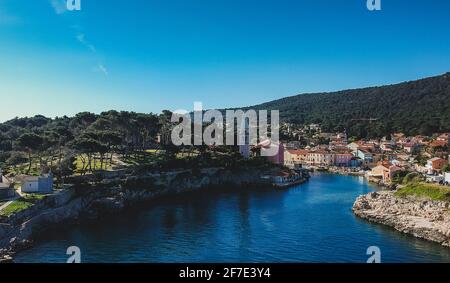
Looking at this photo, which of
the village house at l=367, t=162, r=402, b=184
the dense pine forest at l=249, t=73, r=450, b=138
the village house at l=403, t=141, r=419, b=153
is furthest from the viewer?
the dense pine forest at l=249, t=73, r=450, b=138

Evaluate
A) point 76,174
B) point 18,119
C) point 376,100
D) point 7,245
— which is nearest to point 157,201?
point 76,174

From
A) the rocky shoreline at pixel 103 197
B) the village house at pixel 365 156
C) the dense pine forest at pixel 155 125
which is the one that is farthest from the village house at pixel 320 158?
the dense pine forest at pixel 155 125

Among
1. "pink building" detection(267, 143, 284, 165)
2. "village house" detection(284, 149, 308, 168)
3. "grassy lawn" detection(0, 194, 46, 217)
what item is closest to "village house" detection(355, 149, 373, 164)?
"village house" detection(284, 149, 308, 168)

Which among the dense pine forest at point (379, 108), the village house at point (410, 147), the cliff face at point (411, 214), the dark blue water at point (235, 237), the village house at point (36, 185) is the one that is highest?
the dense pine forest at point (379, 108)

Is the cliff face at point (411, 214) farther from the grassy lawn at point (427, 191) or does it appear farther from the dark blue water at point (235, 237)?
the dark blue water at point (235, 237)

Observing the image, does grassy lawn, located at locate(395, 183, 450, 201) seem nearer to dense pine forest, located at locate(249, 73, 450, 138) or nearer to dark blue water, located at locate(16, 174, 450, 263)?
dark blue water, located at locate(16, 174, 450, 263)

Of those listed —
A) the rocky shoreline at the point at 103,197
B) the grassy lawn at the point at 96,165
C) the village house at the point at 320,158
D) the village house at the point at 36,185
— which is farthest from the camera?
the village house at the point at 320,158
